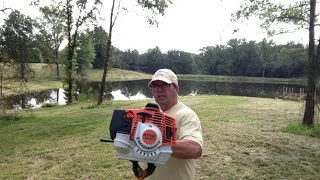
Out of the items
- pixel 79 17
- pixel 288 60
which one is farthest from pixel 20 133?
pixel 79 17

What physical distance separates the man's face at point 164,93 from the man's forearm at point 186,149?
53 centimetres

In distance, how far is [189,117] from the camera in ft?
6.76

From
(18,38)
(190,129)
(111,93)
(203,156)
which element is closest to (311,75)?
(203,156)

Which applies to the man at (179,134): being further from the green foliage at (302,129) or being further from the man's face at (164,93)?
the green foliage at (302,129)

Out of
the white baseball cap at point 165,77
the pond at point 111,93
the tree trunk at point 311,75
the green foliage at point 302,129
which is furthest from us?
the pond at point 111,93

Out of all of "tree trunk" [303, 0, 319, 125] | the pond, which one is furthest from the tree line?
the pond

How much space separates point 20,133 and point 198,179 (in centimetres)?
650

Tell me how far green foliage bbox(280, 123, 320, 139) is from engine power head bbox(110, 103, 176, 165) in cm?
756

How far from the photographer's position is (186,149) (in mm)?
1760

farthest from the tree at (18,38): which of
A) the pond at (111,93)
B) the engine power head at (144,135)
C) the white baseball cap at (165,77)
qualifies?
the engine power head at (144,135)

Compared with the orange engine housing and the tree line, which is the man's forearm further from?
the tree line

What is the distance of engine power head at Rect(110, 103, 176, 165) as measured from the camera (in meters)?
1.47

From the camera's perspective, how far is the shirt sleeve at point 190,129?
6.23 feet

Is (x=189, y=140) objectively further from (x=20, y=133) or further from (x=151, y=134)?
(x=20, y=133)
